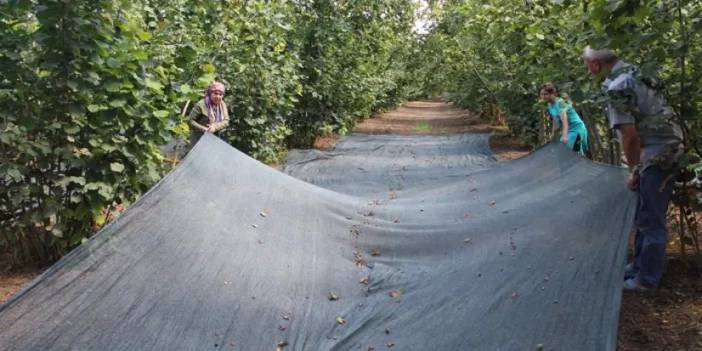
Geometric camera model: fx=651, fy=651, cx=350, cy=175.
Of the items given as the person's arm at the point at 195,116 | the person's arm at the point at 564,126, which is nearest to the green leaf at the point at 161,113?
the person's arm at the point at 195,116

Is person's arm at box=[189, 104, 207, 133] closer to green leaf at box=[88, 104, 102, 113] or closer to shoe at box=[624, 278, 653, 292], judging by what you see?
green leaf at box=[88, 104, 102, 113]

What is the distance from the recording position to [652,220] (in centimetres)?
402

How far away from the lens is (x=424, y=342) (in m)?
3.35

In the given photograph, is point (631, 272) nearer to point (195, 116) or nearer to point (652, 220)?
point (652, 220)

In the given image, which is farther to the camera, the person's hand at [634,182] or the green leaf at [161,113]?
the green leaf at [161,113]

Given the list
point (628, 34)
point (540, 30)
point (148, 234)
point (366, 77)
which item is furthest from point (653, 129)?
point (366, 77)

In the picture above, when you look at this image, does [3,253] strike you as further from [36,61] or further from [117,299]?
[117,299]

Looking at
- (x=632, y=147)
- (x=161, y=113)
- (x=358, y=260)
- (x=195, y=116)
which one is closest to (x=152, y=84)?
(x=161, y=113)

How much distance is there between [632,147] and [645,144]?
0.21m

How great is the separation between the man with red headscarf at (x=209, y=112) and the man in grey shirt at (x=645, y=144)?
4.24 m

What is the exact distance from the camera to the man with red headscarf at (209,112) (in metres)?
7.18

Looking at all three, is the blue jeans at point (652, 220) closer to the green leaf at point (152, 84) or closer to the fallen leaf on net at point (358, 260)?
the fallen leaf on net at point (358, 260)

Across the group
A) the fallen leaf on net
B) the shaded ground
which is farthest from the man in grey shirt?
the fallen leaf on net

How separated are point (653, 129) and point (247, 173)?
3.14 metres
